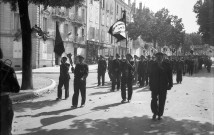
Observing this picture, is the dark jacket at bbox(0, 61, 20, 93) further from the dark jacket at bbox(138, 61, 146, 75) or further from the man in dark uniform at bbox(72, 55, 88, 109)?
the dark jacket at bbox(138, 61, 146, 75)

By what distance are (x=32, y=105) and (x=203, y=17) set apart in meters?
38.2

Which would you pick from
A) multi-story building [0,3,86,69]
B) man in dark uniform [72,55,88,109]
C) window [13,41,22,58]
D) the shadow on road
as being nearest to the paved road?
the shadow on road

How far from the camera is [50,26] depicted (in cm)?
3441

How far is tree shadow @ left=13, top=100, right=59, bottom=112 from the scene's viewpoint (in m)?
8.55

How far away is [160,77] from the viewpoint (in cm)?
736

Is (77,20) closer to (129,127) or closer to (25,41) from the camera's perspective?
(25,41)

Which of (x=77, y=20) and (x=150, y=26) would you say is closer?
(x=77, y=20)

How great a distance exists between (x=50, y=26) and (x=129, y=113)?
93.0 ft

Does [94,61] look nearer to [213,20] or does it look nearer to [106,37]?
[106,37]

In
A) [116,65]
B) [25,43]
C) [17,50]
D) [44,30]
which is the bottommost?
[116,65]

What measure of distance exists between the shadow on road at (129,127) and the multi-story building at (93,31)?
3725 cm

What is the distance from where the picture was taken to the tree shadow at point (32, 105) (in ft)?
28.1

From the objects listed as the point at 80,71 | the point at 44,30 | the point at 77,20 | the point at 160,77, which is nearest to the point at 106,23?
the point at 77,20

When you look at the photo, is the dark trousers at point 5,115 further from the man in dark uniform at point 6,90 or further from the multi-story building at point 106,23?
the multi-story building at point 106,23
